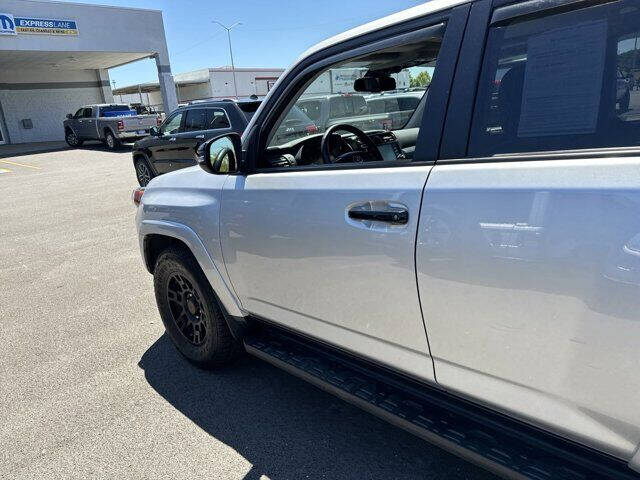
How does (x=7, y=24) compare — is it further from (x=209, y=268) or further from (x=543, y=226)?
(x=543, y=226)

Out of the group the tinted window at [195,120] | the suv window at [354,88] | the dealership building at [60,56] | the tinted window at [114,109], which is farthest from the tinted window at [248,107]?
the dealership building at [60,56]

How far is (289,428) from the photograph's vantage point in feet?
8.14

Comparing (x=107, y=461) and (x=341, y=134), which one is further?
(x=341, y=134)

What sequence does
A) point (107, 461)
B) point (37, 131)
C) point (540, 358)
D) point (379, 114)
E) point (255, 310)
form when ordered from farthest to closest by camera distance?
1. point (37, 131)
2. point (379, 114)
3. point (255, 310)
4. point (107, 461)
5. point (540, 358)

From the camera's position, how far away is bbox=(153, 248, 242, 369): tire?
279cm

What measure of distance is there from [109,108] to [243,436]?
22.1m

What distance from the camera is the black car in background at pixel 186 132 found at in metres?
8.79

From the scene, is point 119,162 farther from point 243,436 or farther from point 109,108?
point 243,436

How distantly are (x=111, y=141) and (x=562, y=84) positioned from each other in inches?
869

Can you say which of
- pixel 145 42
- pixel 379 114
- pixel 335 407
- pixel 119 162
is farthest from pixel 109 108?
pixel 335 407

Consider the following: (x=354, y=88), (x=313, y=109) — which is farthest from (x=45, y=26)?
(x=354, y=88)

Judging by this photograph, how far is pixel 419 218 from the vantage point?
5.21 feet

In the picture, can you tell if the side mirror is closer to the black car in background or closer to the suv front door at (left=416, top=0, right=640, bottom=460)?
the suv front door at (left=416, top=0, right=640, bottom=460)

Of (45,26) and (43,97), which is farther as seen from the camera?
(43,97)
